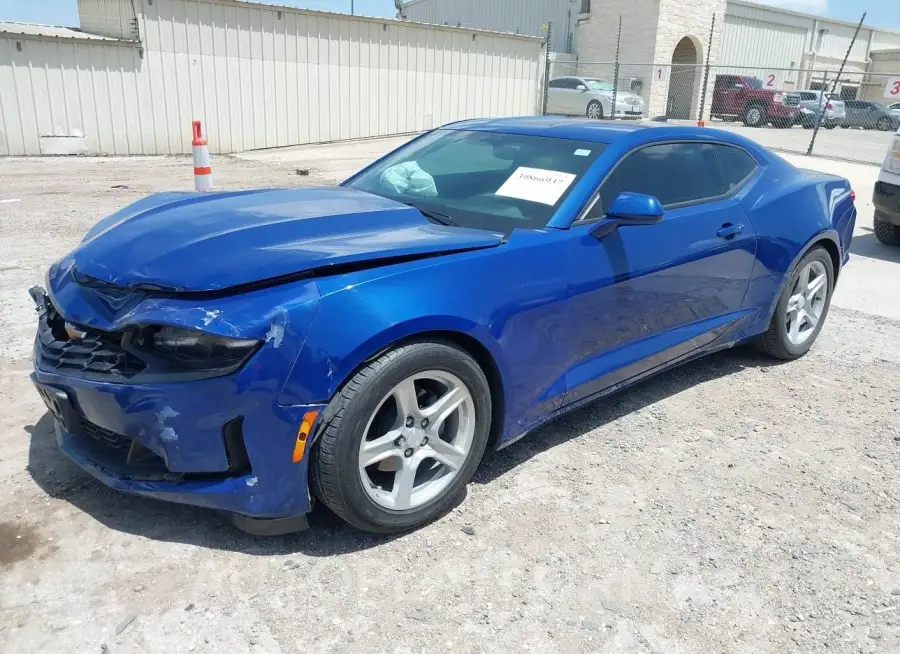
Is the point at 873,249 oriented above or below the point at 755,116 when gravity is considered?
below

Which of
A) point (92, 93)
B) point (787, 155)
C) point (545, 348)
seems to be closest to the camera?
point (545, 348)

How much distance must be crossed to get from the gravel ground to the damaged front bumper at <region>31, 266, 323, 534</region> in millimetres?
263

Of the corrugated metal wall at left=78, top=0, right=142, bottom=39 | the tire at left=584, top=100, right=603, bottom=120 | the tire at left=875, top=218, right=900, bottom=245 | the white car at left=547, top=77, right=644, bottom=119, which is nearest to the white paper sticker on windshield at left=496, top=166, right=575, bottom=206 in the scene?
the tire at left=875, top=218, right=900, bottom=245

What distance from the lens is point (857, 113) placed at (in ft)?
99.5

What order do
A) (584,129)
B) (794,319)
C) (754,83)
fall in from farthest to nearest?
(754,83) < (794,319) < (584,129)

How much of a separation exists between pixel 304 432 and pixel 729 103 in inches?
1201

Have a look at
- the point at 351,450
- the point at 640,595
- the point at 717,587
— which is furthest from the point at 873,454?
the point at 351,450

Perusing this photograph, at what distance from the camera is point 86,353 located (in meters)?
2.58

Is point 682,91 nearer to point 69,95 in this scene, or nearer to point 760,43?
point 760,43

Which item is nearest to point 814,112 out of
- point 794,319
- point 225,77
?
point 225,77

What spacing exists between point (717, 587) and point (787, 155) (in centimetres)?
1686

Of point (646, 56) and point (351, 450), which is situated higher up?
point (646, 56)

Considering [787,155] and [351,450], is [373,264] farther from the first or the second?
[787,155]

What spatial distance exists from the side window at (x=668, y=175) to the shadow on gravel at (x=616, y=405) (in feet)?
Result: 3.55
